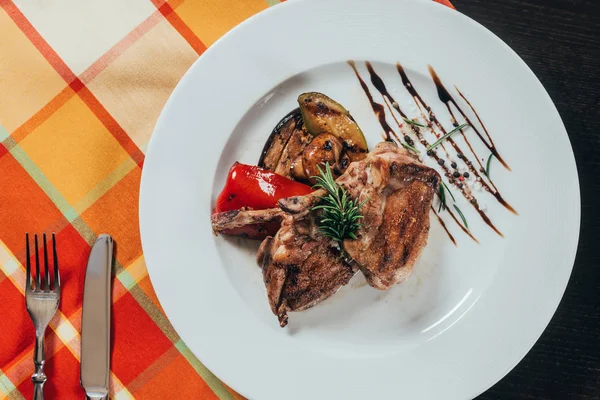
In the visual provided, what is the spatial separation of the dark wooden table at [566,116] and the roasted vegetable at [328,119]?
938 millimetres

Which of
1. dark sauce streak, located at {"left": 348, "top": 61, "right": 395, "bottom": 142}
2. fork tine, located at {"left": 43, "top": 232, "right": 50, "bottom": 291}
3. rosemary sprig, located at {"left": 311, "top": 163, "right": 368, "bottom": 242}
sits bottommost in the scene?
rosemary sprig, located at {"left": 311, "top": 163, "right": 368, "bottom": 242}

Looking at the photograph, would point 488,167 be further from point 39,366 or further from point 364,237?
point 39,366

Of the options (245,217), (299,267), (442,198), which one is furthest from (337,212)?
(442,198)

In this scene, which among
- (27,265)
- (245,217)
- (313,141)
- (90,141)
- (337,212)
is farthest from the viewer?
(90,141)

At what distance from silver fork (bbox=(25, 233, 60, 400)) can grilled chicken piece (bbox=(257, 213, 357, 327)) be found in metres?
1.02

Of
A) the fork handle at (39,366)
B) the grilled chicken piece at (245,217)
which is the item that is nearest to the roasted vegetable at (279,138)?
the grilled chicken piece at (245,217)

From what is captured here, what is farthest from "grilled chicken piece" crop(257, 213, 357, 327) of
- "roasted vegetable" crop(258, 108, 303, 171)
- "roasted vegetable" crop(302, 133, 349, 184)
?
"roasted vegetable" crop(258, 108, 303, 171)

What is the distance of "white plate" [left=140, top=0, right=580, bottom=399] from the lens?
245 centimetres

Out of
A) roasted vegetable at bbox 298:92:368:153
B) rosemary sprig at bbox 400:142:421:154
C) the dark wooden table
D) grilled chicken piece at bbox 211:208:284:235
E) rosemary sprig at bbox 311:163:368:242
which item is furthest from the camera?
the dark wooden table

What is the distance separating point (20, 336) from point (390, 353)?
5.85 feet

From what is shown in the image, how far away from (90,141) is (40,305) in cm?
81

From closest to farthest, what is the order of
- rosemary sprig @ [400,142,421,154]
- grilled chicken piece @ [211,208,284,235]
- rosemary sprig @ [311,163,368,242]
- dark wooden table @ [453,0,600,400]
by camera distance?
rosemary sprig @ [311,163,368,242] → grilled chicken piece @ [211,208,284,235] → rosemary sprig @ [400,142,421,154] → dark wooden table @ [453,0,600,400]

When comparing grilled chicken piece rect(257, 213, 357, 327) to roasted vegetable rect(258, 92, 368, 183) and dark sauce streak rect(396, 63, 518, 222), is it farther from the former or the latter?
dark sauce streak rect(396, 63, 518, 222)

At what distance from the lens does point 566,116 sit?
272 cm
